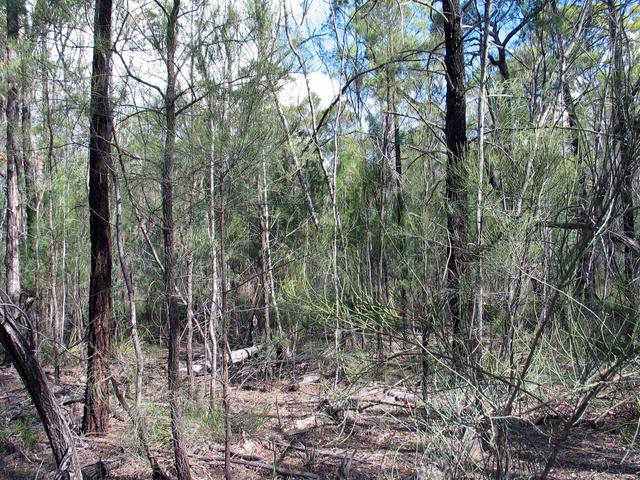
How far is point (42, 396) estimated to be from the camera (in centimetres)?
365

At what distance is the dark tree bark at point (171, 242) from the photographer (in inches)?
181

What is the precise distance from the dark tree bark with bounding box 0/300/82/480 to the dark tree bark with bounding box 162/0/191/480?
1.02 metres

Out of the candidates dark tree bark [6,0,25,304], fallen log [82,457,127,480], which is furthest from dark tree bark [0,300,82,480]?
dark tree bark [6,0,25,304]

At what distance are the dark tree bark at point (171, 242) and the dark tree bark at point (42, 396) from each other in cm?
102

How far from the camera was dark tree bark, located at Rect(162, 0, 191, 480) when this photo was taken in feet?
15.1

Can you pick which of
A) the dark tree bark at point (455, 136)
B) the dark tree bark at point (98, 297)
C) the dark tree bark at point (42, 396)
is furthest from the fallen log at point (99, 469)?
the dark tree bark at point (455, 136)

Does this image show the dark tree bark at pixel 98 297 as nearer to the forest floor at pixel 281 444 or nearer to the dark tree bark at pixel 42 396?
the forest floor at pixel 281 444

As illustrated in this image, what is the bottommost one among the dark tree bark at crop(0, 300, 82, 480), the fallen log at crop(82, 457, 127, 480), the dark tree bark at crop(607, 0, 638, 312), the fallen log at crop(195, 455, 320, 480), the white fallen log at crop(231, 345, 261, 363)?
the fallen log at crop(195, 455, 320, 480)

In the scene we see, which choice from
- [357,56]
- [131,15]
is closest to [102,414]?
[131,15]

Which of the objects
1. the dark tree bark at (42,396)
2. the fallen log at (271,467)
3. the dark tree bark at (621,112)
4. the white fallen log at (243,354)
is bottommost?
the fallen log at (271,467)

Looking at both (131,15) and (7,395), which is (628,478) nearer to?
(131,15)

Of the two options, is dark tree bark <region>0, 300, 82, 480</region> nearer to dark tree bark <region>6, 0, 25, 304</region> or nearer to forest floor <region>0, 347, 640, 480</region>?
forest floor <region>0, 347, 640, 480</region>

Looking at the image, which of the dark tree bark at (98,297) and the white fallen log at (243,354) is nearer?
the dark tree bark at (98,297)

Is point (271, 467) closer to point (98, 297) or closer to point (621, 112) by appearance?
point (98, 297)
